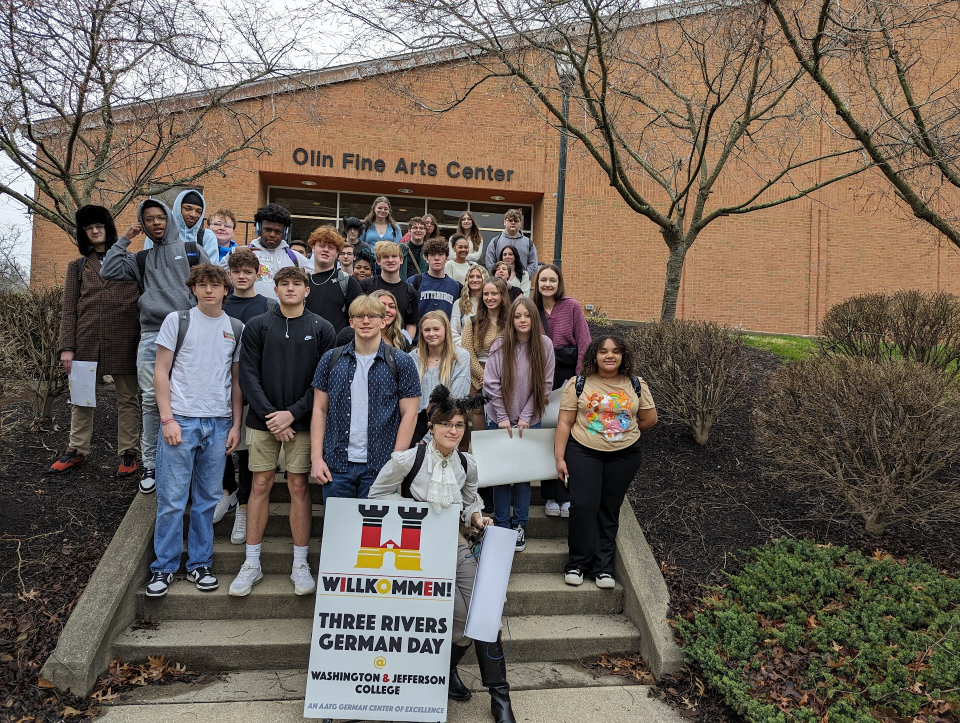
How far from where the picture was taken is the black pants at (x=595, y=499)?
15.1 ft

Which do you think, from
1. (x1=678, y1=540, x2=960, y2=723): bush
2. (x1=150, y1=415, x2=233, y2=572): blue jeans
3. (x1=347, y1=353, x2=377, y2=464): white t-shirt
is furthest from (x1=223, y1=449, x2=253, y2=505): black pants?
(x1=678, y1=540, x2=960, y2=723): bush

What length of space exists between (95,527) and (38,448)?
1.81 m

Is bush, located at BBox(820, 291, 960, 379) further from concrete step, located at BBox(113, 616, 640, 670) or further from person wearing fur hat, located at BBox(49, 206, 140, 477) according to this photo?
person wearing fur hat, located at BBox(49, 206, 140, 477)

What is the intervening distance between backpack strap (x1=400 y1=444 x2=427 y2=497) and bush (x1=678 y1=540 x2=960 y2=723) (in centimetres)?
208

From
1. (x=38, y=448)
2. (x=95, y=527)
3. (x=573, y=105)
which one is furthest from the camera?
(x=573, y=105)

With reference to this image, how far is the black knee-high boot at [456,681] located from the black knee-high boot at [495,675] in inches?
7.2

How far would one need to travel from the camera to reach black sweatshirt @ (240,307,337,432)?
169 inches

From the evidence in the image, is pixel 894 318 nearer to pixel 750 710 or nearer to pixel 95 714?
pixel 750 710

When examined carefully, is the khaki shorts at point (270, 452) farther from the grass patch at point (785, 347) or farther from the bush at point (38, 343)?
the grass patch at point (785, 347)

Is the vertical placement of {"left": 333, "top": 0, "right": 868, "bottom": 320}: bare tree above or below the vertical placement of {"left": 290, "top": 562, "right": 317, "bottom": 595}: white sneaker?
above

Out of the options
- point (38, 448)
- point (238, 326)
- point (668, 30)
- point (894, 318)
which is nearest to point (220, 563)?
point (238, 326)

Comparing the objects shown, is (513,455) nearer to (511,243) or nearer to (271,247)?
(271,247)

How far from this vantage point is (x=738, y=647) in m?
4.00

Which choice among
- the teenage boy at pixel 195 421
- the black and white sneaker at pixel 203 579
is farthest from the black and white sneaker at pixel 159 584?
the black and white sneaker at pixel 203 579
